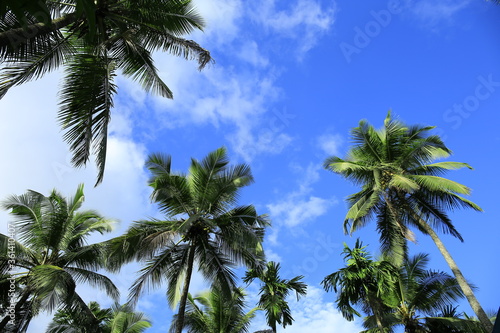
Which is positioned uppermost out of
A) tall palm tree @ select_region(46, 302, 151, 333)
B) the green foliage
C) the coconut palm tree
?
the green foliage

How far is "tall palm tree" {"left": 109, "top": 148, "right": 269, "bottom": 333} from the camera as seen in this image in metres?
13.5

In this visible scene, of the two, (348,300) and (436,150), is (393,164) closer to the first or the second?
(436,150)

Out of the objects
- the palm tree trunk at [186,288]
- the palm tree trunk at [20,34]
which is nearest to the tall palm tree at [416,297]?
the palm tree trunk at [186,288]

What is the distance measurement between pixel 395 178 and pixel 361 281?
5.27 meters

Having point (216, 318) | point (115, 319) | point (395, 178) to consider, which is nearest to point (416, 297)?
point (395, 178)

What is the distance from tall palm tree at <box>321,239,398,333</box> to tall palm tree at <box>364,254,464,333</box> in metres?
0.58

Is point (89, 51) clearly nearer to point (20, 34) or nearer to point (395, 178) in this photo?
point (20, 34)

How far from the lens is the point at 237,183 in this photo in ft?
48.9

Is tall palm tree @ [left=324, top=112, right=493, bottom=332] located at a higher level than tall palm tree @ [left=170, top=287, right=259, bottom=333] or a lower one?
higher

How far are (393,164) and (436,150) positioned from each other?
219cm

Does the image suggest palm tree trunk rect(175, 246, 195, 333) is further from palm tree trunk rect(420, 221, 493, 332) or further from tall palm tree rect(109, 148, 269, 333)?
palm tree trunk rect(420, 221, 493, 332)

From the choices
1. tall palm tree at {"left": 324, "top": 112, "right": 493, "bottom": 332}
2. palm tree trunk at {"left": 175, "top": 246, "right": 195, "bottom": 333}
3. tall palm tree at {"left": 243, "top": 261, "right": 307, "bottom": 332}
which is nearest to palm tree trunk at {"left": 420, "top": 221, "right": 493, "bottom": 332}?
tall palm tree at {"left": 324, "top": 112, "right": 493, "bottom": 332}

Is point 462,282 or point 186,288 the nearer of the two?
A: point 186,288

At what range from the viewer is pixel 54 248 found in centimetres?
1523
